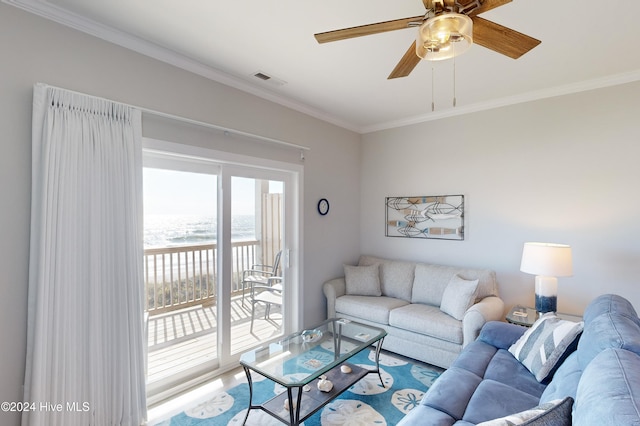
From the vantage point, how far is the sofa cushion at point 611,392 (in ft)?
2.80

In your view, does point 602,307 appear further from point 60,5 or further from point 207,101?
point 60,5

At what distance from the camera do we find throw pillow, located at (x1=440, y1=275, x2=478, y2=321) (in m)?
3.03

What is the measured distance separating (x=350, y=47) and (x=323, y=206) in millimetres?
2007

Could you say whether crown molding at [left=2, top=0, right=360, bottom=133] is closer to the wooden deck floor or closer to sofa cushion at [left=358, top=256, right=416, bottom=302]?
the wooden deck floor

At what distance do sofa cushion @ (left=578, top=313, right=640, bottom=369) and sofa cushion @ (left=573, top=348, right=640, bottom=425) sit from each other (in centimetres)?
13

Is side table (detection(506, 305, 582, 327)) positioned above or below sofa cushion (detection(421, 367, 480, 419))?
above

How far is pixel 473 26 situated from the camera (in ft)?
4.92

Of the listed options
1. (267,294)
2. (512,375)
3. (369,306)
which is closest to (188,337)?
(267,294)

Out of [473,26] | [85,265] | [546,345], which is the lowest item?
[546,345]

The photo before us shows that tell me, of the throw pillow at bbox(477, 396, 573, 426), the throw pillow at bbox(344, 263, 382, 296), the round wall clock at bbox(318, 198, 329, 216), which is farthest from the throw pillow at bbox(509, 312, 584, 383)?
the round wall clock at bbox(318, 198, 329, 216)

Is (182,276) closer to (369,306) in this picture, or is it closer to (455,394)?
(369,306)

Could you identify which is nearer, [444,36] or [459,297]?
[444,36]

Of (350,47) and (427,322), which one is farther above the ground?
(350,47)

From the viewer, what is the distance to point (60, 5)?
1948 mm
